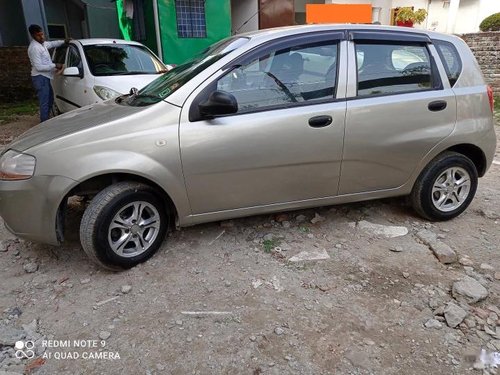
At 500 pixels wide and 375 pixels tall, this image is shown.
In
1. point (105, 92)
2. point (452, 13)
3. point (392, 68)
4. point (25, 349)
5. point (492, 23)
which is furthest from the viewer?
point (452, 13)

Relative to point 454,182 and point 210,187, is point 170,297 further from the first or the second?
point 454,182

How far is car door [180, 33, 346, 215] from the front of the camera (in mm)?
2947

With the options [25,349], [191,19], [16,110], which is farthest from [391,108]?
[16,110]

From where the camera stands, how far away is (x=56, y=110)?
8.20 m

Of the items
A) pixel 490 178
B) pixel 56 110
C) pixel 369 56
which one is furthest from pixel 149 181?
pixel 56 110

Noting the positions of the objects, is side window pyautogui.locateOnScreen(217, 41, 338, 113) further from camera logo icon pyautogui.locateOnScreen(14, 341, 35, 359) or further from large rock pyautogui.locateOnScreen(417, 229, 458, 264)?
camera logo icon pyautogui.locateOnScreen(14, 341, 35, 359)

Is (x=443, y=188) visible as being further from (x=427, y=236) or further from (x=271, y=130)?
(x=271, y=130)

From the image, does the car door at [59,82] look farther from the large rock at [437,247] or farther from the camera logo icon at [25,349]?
the large rock at [437,247]

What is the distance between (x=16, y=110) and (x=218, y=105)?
949 cm

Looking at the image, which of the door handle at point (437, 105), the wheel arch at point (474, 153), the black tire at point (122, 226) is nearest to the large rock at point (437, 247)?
the wheel arch at point (474, 153)

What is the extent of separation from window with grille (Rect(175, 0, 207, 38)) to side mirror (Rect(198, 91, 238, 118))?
29.6 ft

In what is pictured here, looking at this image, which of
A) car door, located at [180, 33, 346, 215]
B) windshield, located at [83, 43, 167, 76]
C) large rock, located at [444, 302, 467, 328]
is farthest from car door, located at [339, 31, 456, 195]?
windshield, located at [83, 43, 167, 76]

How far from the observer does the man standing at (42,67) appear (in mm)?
7227

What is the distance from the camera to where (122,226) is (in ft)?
9.75
